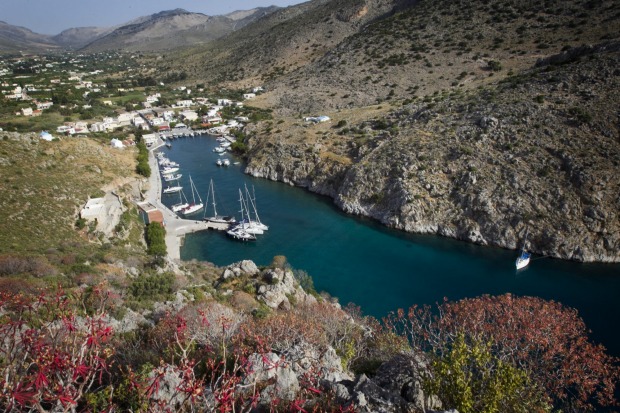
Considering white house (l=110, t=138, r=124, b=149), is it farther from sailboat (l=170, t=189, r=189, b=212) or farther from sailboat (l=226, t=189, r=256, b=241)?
sailboat (l=226, t=189, r=256, b=241)

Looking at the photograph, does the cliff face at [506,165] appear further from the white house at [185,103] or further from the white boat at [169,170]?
the white house at [185,103]

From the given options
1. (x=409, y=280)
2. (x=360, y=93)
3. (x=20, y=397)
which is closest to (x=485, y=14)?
(x=360, y=93)

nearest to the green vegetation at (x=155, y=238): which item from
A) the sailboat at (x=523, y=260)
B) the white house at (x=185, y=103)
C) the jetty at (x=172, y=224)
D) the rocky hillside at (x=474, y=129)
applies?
the jetty at (x=172, y=224)

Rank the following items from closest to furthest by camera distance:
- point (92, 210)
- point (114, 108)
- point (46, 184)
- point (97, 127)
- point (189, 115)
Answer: point (92, 210), point (46, 184), point (97, 127), point (189, 115), point (114, 108)

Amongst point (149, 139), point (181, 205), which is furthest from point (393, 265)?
point (149, 139)

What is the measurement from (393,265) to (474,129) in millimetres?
22579

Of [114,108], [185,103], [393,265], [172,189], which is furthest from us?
[185,103]

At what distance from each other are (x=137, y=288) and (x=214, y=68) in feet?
501

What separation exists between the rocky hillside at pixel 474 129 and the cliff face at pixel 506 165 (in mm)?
147

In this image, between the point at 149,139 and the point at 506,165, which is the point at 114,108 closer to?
the point at 149,139

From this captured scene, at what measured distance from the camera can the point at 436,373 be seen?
9.40m

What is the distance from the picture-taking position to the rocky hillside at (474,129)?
123 ft

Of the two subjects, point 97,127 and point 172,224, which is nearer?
point 172,224

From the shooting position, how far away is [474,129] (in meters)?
47.3
